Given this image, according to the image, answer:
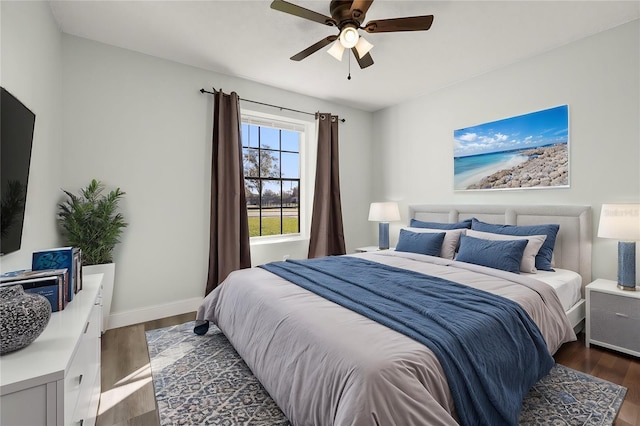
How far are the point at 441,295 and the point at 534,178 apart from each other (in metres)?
2.09

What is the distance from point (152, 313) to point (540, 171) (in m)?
4.26

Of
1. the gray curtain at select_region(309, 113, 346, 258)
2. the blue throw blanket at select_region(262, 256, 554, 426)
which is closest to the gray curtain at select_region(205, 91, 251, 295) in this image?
the gray curtain at select_region(309, 113, 346, 258)

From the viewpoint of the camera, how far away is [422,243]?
3352 millimetres

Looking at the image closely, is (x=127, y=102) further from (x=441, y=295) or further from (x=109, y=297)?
(x=441, y=295)

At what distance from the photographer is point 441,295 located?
1943mm

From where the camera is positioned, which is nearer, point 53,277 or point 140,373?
point 53,277

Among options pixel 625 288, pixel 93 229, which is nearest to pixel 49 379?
pixel 93 229

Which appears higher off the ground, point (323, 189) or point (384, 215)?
point (323, 189)

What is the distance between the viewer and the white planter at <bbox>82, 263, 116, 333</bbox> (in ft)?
8.76

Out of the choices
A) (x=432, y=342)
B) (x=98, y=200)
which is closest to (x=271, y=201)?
(x=98, y=200)

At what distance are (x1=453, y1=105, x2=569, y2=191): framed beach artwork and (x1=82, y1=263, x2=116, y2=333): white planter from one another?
3871mm

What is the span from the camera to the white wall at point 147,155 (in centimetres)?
289

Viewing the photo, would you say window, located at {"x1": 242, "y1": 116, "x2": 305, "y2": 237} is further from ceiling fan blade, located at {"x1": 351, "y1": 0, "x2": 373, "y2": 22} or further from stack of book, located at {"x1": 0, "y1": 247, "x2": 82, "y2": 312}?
stack of book, located at {"x1": 0, "y1": 247, "x2": 82, "y2": 312}

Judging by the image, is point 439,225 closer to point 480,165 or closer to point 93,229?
point 480,165
